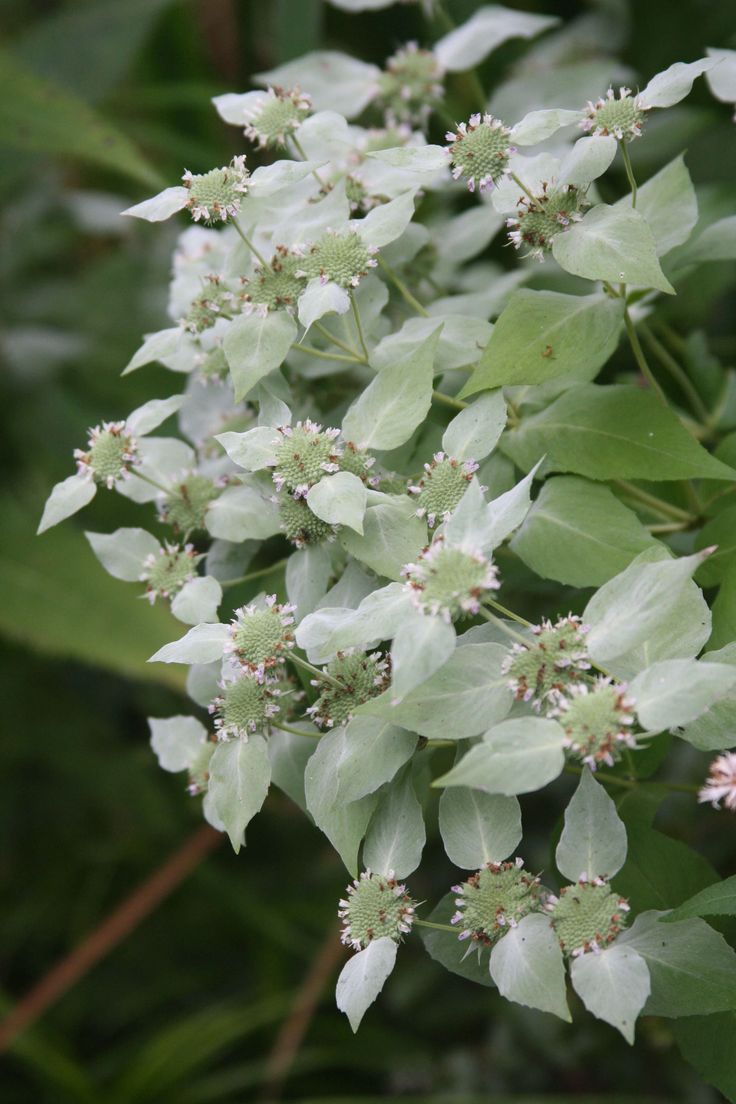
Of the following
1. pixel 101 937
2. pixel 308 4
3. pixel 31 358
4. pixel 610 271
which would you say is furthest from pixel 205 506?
pixel 31 358

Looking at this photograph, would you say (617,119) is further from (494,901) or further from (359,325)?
(494,901)

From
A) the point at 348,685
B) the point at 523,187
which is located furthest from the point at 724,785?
the point at 523,187

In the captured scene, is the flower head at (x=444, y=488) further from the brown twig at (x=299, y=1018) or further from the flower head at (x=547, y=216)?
the brown twig at (x=299, y=1018)

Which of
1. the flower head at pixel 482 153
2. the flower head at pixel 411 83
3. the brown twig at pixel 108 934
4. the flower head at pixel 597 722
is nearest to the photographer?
the flower head at pixel 597 722

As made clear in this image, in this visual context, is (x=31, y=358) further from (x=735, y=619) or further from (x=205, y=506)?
(x=735, y=619)

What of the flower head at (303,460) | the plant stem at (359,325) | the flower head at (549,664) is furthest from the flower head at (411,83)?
the flower head at (549,664)

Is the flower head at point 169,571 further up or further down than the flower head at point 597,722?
further down
